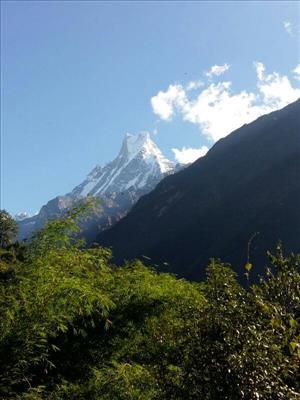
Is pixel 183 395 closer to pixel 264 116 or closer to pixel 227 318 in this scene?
pixel 227 318

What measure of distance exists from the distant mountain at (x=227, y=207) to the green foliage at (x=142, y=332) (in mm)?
74326

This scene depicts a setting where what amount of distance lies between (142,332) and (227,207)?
106 metres

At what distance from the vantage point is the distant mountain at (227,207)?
97062 millimetres

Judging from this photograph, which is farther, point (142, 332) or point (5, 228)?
point (5, 228)

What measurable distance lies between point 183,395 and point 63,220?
4322 millimetres

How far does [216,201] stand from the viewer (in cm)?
12075

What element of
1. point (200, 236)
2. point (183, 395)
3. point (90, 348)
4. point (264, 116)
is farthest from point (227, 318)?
point (264, 116)

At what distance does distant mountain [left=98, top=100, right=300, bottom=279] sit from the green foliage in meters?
74.3

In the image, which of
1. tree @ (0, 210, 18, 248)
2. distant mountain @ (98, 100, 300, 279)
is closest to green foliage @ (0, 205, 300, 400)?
tree @ (0, 210, 18, 248)

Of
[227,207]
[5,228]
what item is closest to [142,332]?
[5,228]

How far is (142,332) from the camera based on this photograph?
8492 mm

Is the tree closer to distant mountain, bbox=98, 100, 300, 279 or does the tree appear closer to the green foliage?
the green foliage

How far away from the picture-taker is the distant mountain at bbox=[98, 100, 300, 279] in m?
97.1

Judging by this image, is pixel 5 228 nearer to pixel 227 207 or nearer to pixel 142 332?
pixel 142 332
